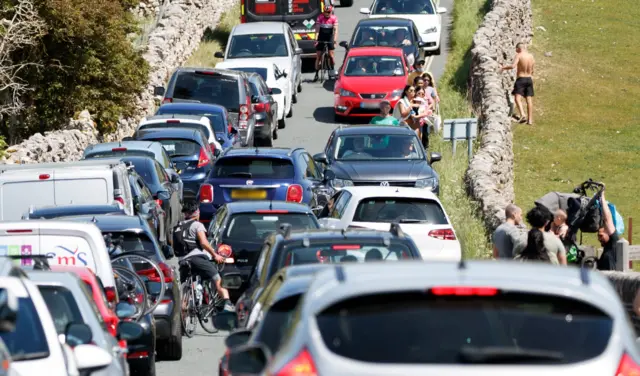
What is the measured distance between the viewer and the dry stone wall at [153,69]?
1027 inches

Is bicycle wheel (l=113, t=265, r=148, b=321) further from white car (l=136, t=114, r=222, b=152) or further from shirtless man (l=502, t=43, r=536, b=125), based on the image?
shirtless man (l=502, t=43, r=536, b=125)

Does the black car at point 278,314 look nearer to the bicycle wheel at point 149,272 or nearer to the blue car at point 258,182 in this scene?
the bicycle wheel at point 149,272

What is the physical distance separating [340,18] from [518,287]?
154 feet

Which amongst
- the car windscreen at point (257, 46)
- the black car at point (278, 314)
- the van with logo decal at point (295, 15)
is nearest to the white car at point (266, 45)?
the car windscreen at point (257, 46)

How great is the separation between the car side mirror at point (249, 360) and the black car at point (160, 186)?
48.6 ft

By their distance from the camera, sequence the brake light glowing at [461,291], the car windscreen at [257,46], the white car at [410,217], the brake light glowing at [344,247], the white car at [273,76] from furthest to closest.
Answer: the car windscreen at [257,46], the white car at [273,76], the white car at [410,217], the brake light glowing at [344,247], the brake light glowing at [461,291]

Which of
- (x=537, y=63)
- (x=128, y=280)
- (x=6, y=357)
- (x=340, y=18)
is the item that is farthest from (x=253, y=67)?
(x=6, y=357)

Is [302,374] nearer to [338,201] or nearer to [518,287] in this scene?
[518,287]

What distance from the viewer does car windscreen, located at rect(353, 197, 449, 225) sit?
59.2ft

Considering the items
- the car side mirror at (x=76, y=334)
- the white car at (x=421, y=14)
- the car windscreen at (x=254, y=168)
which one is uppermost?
the car side mirror at (x=76, y=334)

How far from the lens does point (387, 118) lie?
27.8 metres

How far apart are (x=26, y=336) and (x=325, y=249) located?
352cm

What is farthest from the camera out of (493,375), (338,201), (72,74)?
(72,74)

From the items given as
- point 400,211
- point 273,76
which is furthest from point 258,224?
point 273,76
